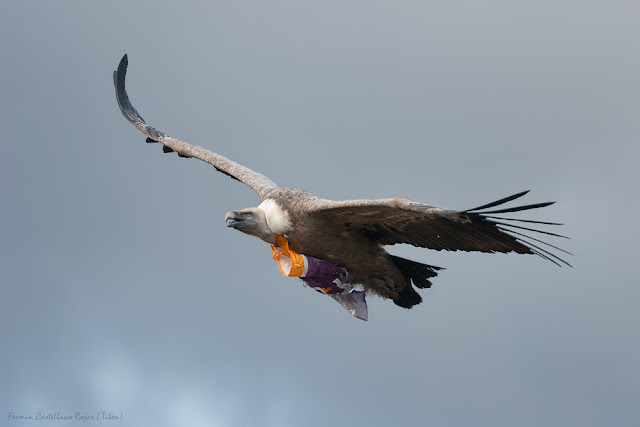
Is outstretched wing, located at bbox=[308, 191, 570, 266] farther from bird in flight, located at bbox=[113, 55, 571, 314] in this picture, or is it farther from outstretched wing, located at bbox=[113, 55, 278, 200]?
outstretched wing, located at bbox=[113, 55, 278, 200]

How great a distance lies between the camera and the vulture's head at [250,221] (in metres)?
8.27

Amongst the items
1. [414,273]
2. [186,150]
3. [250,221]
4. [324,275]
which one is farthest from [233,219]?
[186,150]

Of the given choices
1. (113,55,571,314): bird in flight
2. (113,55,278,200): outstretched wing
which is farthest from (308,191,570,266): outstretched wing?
(113,55,278,200): outstretched wing

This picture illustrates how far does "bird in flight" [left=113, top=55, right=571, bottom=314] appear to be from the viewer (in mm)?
7172

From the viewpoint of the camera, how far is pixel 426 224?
7586 mm

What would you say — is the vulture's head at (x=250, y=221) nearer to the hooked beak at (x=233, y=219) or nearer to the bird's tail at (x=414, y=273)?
the hooked beak at (x=233, y=219)

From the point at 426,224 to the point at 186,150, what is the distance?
384 cm

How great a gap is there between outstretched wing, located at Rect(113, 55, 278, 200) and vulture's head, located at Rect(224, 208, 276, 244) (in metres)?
0.56

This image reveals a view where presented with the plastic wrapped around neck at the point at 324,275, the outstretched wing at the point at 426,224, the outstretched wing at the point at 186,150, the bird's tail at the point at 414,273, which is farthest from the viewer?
the outstretched wing at the point at 186,150

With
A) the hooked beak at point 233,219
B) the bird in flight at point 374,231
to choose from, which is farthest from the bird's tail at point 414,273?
the hooked beak at point 233,219

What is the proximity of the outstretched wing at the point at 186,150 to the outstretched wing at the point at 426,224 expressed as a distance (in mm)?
1287

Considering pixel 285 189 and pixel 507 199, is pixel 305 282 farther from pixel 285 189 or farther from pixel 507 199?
pixel 507 199

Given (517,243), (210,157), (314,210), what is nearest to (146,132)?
(210,157)

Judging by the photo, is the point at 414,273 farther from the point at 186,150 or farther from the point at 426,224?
the point at 186,150
